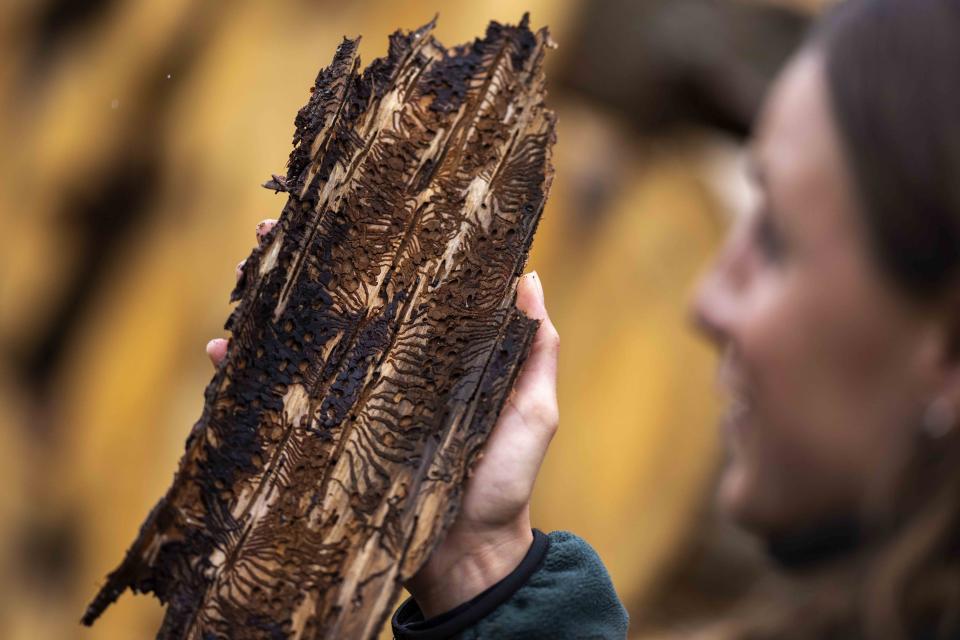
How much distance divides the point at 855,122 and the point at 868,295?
0.11 meters

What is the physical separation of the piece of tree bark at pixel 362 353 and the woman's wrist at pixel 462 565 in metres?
0.06

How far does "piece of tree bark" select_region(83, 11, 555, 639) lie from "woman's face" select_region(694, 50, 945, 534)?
0.36m

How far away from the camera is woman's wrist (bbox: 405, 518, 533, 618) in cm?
101

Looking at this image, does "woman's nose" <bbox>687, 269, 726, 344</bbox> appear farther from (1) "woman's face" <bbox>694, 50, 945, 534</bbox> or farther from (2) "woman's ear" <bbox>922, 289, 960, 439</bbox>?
(2) "woman's ear" <bbox>922, 289, 960, 439</bbox>

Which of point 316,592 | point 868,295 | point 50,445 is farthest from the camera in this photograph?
point 50,445

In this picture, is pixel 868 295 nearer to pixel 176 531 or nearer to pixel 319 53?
pixel 176 531

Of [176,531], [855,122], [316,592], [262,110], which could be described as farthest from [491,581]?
[262,110]

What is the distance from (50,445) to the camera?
8.09 ft

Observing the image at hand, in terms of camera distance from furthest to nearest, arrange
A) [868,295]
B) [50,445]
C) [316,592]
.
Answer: [50,445]
[316,592]
[868,295]

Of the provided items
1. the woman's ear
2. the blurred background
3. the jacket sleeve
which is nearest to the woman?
the woman's ear

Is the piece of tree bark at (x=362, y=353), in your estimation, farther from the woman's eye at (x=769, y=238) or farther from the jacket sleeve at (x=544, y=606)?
the woman's eye at (x=769, y=238)

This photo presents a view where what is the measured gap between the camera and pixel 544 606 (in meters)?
0.95

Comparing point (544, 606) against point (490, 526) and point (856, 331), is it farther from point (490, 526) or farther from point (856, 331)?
point (856, 331)

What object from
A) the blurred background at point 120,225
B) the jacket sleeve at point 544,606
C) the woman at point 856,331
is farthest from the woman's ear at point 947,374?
the blurred background at point 120,225
